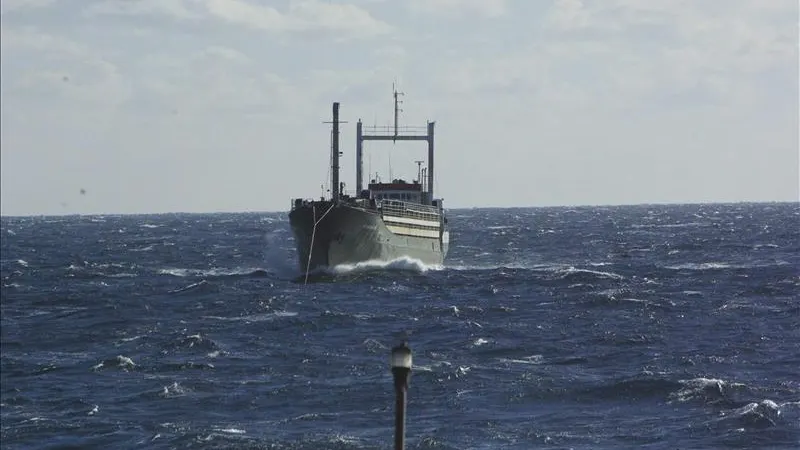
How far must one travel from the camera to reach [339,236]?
77875 millimetres

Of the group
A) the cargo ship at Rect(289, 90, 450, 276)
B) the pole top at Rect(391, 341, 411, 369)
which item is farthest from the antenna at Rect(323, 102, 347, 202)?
the pole top at Rect(391, 341, 411, 369)

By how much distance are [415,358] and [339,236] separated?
103ft

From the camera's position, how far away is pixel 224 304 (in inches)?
2665

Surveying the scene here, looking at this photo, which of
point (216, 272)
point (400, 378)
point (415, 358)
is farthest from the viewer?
point (216, 272)

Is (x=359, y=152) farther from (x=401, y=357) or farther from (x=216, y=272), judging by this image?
(x=401, y=357)

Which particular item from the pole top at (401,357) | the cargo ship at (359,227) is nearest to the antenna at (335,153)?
the cargo ship at (359,227)

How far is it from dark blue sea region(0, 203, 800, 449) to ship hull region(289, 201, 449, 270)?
1.16 meters

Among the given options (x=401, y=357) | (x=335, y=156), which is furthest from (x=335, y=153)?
(x=401, y=357)

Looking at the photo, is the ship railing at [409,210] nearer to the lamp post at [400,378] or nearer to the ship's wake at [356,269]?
the ship's wake at [356,269]

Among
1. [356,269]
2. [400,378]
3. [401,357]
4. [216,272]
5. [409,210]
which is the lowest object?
[216,272]

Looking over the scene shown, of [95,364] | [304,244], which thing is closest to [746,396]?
[95,364]

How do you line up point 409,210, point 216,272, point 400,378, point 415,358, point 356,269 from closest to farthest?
point 400,378, point 415,358, point 356,269, point 409,210, point 216,272

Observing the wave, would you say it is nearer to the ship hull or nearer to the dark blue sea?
the dark blue sea

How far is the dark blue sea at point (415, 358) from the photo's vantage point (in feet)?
116
